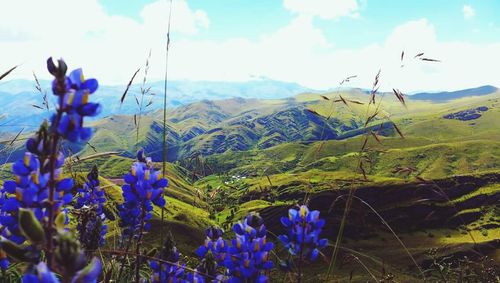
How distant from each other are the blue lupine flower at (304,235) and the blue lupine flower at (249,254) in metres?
0.21

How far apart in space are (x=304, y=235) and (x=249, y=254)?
484 mm

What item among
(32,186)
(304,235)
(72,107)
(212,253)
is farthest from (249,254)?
(72,107)

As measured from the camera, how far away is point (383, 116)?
19.1 ft

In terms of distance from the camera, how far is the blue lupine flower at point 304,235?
146 inches

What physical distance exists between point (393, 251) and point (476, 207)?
155 feet

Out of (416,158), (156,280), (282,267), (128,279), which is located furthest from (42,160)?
(416,158)

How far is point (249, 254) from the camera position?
11.8 ft

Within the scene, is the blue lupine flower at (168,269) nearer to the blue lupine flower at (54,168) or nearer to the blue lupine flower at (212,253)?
the blue lupine flower at (212,253)

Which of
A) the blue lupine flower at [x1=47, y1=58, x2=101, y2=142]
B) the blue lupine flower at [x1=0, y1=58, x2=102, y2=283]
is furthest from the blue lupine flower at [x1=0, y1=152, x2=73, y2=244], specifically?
the blue lupine flower at [x1=47, y1=58, x2=101, y2=142]

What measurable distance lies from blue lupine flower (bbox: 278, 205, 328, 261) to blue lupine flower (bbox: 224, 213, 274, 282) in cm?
21

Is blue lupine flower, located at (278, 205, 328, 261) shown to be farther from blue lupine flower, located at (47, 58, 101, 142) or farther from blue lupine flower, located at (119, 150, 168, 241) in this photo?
blue lupine flower, located at (47, 58, 101, 142)

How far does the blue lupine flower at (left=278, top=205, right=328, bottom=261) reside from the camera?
3703 millimetres

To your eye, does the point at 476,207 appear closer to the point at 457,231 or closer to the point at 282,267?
the point at 457,231

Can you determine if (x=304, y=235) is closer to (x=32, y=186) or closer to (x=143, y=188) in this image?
(x=143, y=188)
